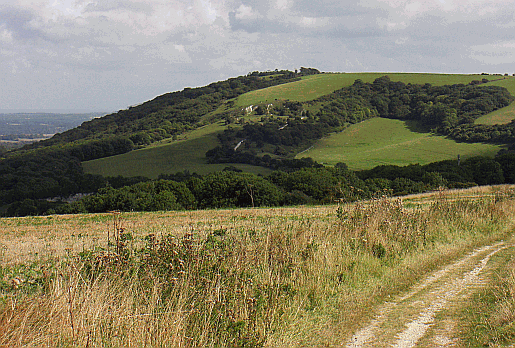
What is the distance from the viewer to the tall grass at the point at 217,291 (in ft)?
14.6

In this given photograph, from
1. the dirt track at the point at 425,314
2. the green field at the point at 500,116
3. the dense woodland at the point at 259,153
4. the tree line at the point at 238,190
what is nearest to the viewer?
the dirt track at the point at 425,314

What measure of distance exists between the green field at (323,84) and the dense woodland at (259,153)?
5918 millimetres

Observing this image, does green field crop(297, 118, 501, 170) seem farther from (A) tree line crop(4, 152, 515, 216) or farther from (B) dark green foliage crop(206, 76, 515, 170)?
(A) tree line crop(4, 152, 515, 216)

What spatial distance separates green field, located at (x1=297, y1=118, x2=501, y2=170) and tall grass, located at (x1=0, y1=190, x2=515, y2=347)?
77.5m

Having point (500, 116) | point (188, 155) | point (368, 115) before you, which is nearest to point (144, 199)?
point (188, 155)

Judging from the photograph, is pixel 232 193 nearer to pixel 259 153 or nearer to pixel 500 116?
pixel 259 153

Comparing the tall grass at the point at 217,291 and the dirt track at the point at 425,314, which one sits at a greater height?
the tall grass at the point at 217,291

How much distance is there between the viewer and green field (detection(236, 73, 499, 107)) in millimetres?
148000

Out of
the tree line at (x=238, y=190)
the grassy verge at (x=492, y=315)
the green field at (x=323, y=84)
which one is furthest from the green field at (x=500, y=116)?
the grassy verge at (x=492, y=315)

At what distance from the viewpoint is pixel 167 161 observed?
9794 cm

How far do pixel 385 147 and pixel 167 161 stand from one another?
51189 millimetres

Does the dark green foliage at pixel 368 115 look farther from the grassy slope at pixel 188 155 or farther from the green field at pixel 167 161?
the grassy slope at pixel 188 155

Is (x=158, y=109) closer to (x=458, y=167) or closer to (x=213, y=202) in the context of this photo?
(x=458, y=167)

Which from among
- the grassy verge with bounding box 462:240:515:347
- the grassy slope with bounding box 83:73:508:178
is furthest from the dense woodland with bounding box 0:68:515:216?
the grassy verge with bounding box 462:240:515:347
